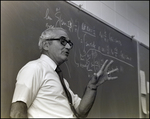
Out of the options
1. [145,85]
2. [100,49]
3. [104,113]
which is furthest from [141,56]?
[104,113]

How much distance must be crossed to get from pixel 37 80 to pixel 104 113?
1.06 m

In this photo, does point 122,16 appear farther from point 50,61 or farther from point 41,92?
point 41,92

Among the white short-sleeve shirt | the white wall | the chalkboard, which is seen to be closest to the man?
the white short-sleeve shirt

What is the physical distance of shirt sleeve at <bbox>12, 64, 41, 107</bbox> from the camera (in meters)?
1.04

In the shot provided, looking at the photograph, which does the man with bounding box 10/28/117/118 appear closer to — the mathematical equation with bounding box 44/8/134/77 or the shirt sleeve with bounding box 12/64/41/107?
the shirt sleeve with bounding box 12/64/41/107

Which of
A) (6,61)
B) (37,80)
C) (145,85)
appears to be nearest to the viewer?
(37,80)

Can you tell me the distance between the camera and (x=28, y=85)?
1.06 metres

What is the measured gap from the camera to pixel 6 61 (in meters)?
1.23

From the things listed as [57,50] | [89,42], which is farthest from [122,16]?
[57,50]

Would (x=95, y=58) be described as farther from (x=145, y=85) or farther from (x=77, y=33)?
(x=145, y=85)

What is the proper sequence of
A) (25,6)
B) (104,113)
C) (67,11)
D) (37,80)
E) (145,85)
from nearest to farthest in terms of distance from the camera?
(37,80) → (25,6) → (67,11) → (104,113) → (145,85)

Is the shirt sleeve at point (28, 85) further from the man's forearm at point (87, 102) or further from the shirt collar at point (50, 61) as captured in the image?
the man's forearm at point (87, 102)

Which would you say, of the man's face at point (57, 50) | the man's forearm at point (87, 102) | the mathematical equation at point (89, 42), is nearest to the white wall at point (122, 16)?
the mathematical equation at point (89, 42)

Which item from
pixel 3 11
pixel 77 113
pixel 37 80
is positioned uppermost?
pixel 3 11
